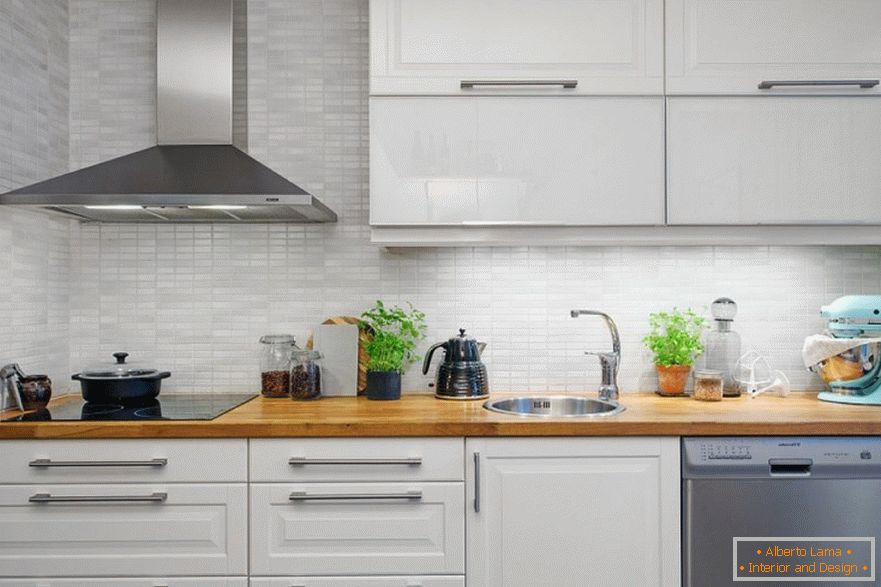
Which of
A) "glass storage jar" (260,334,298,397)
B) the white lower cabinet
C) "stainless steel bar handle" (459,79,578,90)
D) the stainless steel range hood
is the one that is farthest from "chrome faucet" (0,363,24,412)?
"stainless steel bar handle" (459,79,578,90)

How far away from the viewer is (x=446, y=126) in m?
2.29

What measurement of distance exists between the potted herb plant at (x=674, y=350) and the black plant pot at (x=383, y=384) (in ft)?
3.17

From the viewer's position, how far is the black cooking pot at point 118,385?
2268mm

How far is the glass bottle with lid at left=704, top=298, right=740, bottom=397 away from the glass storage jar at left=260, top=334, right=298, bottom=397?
5.18 feet

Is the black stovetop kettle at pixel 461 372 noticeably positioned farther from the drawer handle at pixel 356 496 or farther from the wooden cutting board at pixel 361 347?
the drawer handle at pixel 356 496

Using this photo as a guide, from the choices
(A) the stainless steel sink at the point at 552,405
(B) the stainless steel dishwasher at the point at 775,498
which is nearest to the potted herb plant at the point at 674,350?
(A) the stainless steel sink at the point at 552,405

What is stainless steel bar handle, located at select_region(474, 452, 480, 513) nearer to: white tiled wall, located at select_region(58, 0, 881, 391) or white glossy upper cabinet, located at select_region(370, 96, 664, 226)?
white tiled wall, located at select_region(58, 0, 881, 391)

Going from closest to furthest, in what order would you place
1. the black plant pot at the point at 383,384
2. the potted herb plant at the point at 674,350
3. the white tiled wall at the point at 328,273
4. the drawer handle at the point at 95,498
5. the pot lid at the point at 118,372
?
1. the drawer handle at the point at 95,498
2. the pot lid at the point at 118,372
3. the black plant pot at the point at 383,384
4. the potted herb plant at the point at 674,350
5. the white tiled wall at the point at 328,273

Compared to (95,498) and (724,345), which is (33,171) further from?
(724,345)

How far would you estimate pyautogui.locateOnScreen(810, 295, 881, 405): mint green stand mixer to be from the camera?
232 centimetres

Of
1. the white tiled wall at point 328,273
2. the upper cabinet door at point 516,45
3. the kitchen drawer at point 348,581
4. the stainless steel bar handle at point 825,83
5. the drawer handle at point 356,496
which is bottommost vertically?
the kitchen drawer at point 348,581

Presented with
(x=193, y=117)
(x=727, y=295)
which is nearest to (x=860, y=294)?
(x=727, y=295)

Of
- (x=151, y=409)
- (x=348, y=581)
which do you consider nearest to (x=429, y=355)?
(x=348, y=581)

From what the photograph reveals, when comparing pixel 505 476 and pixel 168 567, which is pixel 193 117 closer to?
pixel 168 567
